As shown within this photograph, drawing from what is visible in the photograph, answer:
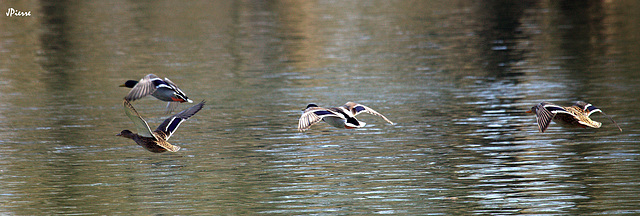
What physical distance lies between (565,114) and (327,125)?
6.68m

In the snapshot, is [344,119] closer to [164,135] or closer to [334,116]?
[334,116]

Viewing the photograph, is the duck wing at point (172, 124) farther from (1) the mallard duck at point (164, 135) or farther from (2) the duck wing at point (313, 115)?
(2) the duck wing at point (313, 115)

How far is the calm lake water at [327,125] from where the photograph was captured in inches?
567

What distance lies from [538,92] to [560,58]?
25.0ft

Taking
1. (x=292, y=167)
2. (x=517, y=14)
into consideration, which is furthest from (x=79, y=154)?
(x=517, y=14)

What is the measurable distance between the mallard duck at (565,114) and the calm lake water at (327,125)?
778mm

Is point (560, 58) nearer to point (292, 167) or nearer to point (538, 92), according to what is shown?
point (538, 92)

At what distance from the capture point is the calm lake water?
47.3 ft

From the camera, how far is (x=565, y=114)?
1570 centimetres

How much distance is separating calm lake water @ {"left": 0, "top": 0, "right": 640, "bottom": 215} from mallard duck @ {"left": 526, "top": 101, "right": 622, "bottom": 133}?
0.78 meters
